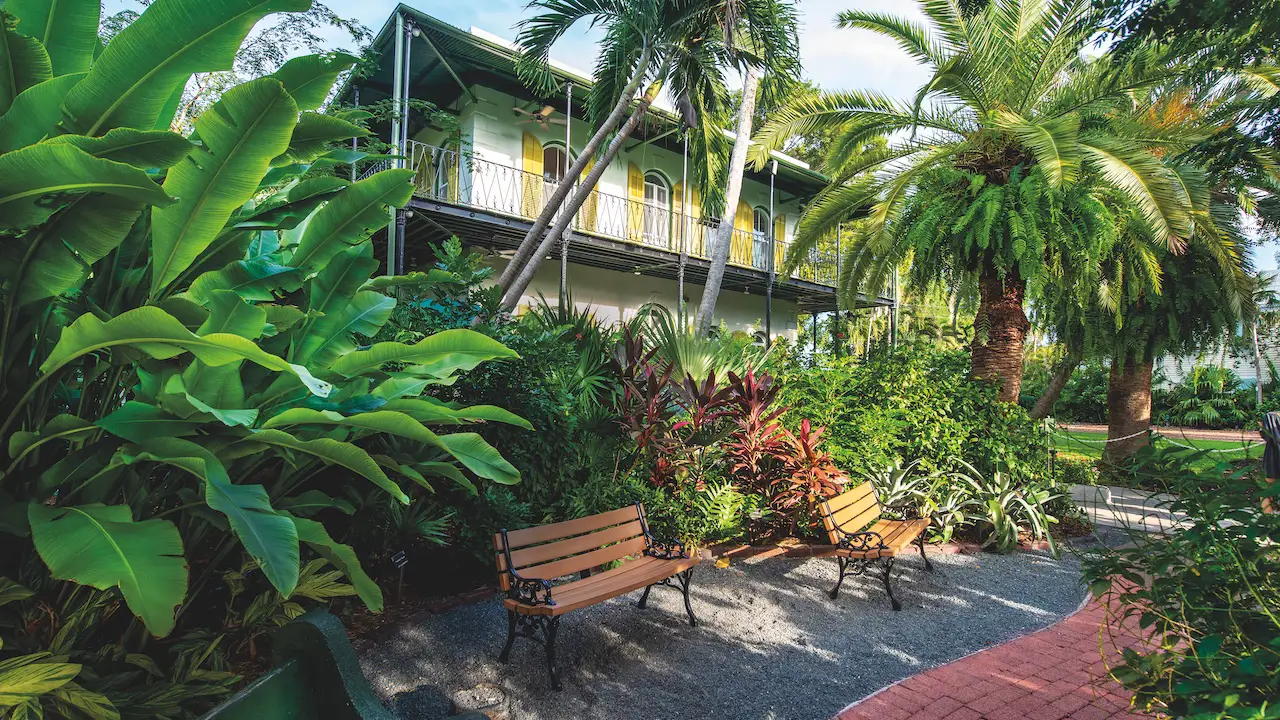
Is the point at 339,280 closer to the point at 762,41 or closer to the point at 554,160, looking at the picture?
the point at 762,41

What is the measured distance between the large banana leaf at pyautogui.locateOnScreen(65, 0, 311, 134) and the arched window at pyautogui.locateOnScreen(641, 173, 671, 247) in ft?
42.9

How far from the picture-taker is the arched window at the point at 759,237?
17047 millimetres

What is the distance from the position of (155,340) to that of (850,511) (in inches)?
179

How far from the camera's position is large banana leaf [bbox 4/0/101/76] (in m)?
2.19

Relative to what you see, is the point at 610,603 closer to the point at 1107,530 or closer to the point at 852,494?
the point at 852,494

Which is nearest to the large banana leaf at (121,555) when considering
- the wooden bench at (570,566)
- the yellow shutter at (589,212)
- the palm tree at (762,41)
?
the wooden bench at (570,566)

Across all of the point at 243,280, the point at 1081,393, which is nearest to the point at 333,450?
the point at 243,280

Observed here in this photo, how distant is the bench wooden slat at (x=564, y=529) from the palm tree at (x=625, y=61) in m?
→ 4.40

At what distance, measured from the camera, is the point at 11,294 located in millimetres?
1940

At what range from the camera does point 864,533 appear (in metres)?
4.54

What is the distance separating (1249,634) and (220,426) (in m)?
3.05

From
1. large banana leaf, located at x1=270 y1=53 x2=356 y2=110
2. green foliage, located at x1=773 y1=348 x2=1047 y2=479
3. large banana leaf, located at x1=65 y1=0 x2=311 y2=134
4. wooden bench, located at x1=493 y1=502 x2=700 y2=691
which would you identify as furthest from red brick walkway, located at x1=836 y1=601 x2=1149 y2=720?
large banana leaf, located at x1=65 y1=0 x2=311 y2=134

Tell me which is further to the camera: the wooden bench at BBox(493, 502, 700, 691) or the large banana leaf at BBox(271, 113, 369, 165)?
the wooden bench at BBox(493, 502, 700, 691)

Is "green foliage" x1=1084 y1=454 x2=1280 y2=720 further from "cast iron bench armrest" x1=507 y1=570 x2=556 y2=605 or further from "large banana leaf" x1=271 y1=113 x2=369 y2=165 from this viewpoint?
"large banana leaf" x1=271 y1=113 x2=369 y2=165
